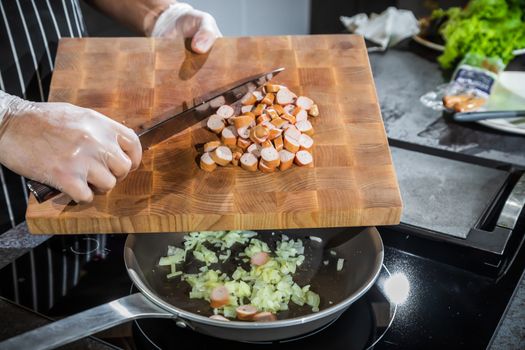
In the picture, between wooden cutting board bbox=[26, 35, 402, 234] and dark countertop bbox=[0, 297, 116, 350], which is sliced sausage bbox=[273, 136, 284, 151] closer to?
wooden cutting board bbox=[26, 35, 402, 234]

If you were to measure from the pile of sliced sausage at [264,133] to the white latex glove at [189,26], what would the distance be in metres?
0.24

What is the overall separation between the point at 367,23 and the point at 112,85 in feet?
4.06

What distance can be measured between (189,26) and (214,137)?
49 centimetres

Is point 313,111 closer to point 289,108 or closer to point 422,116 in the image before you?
point 289,108

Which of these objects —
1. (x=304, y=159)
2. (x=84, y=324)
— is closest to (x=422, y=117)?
(x=304, y=159)

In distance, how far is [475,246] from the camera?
1229 millimetres

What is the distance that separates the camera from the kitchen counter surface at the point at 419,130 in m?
1.17

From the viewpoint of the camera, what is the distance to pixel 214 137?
1235mm

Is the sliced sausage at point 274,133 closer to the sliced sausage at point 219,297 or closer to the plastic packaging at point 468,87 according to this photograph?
the sliced sausage at point 219,297

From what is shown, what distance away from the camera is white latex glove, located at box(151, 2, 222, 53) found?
4.70ft

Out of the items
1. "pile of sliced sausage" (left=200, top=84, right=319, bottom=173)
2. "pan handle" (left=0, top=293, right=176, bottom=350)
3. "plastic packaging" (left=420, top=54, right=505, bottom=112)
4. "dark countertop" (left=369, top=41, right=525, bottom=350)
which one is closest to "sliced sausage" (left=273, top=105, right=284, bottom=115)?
"pile of sliced sausage" (left=200, top=84, right=319, bottom=173)

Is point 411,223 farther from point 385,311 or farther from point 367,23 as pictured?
point 367,23

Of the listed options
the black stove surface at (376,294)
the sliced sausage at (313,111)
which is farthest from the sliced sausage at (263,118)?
the black stove surface at (376,294)

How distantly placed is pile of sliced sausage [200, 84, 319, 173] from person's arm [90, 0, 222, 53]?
1.09 feet
